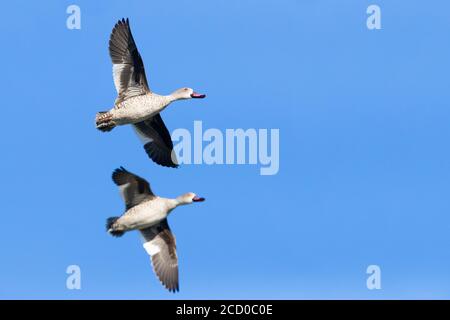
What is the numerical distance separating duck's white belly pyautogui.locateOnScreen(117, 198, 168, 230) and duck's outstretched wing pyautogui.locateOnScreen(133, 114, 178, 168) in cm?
213

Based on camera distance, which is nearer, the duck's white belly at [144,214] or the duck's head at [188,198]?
the duck's white belly at [144,214]

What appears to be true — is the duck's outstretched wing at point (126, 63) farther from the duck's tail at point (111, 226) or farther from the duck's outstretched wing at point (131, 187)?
the duck's tail at point (111, 226)

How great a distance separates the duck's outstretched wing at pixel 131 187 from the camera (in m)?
17.7

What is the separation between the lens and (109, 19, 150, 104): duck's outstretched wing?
18406 mm

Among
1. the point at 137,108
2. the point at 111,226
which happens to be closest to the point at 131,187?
the point at 111,226

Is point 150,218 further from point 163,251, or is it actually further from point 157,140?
point 157,140

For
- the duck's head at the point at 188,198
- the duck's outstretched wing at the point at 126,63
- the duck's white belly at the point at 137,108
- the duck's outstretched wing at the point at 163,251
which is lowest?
the duck's outstretched wing at the point at 163,251

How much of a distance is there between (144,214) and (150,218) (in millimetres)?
144

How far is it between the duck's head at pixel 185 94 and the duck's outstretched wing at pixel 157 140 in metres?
1.34

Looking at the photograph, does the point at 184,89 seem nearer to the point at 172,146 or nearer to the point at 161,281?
the point at 172,146

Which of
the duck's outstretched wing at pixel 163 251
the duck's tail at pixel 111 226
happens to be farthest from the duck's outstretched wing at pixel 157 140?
the duck's tail at pixel 111 226

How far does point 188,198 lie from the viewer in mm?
18156
